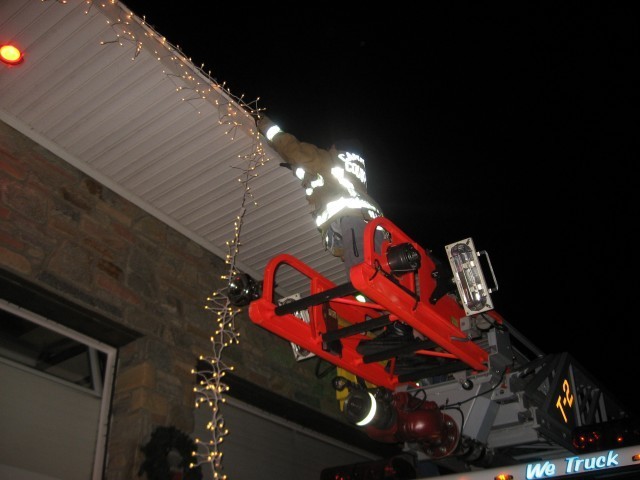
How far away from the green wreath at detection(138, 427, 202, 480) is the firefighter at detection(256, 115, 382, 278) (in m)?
2.00

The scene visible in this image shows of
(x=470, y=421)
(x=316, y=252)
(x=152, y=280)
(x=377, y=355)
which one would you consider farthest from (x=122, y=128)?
(x=470, y=421)

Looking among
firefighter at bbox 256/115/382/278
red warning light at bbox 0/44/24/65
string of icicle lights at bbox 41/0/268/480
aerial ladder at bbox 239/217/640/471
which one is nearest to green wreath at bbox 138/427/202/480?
string of icicle lights at bbox 41/0/268/480

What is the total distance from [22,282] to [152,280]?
1346 millimetres

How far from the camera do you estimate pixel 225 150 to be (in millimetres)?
6055

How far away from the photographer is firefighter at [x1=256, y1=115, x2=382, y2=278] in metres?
5.11

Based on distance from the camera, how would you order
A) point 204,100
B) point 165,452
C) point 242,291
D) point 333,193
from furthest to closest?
point 204,100 → point 333,193 → point 165,452 → point 242,291

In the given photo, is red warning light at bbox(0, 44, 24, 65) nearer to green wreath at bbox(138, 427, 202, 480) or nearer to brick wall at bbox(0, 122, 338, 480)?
brick wall at bbox(0, 122, 338, 480)

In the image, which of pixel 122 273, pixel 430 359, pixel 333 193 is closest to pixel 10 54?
pixel 122 273

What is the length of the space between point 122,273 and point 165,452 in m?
1.69

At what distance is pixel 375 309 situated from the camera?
16.8ft

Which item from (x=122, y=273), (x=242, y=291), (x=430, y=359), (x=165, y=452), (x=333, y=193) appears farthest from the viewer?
(x=122, y=273)

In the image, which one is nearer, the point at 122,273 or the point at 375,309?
the point at 375,309

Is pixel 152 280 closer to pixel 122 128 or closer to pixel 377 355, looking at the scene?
pixel 122 128

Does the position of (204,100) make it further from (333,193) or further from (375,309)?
(375,309)
